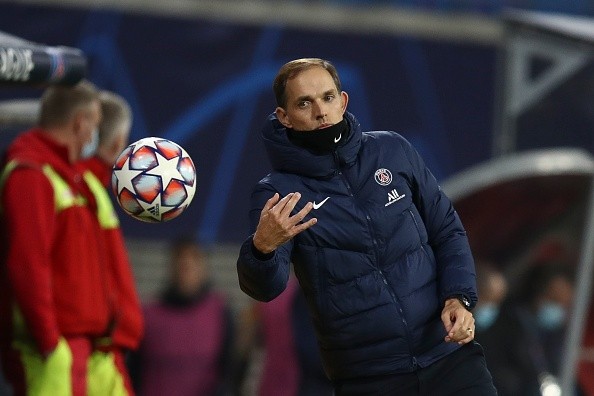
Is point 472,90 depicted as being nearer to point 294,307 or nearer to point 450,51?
point 450,51

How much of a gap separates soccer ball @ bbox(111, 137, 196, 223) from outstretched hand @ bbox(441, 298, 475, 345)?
4.34ft

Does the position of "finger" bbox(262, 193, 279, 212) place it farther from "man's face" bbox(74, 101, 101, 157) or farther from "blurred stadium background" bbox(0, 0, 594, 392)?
"blurred stadium background" bbox(0, 0, 594, 392)

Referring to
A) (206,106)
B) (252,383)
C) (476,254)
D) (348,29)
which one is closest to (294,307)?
(252,383)

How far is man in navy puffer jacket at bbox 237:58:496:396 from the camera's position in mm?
5719

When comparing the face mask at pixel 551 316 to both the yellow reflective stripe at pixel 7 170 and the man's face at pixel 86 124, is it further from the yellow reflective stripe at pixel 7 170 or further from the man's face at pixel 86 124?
the yellow reflective stripe at pixel 7 170

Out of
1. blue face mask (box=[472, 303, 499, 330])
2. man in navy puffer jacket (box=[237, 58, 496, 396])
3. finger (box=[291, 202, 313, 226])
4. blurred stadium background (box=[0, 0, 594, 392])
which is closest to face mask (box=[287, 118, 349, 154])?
man in navy puffer jacket (box=[237, 58, 496, 396])

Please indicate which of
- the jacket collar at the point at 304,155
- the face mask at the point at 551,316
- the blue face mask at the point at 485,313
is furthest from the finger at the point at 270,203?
the face mask at the point at 551,316

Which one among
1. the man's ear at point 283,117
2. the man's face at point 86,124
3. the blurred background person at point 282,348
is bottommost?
the blurred background person at point 282,348

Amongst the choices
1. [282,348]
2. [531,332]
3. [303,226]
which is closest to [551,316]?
[531,332]

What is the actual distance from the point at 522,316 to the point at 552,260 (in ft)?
3.09

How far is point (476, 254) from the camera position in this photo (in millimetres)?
11820

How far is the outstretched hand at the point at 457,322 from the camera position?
5.58 m

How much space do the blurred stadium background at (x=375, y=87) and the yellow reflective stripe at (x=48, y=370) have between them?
4.16 metres

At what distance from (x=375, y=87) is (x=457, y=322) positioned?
9.22 metres
